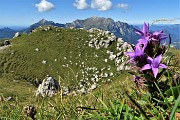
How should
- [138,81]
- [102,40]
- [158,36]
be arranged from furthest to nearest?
[102,40] → [138,81] → [158,36]

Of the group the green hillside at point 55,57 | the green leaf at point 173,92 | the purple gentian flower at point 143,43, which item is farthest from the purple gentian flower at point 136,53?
the green hillside at point 55,57

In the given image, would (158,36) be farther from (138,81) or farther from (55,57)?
(55,57)

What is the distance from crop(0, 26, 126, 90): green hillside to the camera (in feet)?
484

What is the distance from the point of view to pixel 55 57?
16075cm

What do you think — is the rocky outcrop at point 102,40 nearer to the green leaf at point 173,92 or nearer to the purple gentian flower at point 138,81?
the purple gentian flower at point 138,81

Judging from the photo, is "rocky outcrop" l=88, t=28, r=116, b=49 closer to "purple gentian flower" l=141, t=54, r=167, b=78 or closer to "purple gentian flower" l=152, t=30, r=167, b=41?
"purple gentian flower" l=152, t=30, r=167, b=41

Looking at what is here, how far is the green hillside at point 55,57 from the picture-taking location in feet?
484

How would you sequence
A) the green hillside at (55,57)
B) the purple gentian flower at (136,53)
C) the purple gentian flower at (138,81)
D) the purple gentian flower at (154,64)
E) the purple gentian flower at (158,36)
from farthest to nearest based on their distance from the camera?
the green hillside at (55,57), the purple gentian flower at (138,81), the purple gentian flower at (158,36), the purple gentian flower at (136,53), the purple gentian flower at (154,64)

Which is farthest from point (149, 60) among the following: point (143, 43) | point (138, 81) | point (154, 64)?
point (138, 81)

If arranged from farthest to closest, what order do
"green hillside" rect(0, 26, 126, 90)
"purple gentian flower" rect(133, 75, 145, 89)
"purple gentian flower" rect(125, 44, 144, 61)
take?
"green hillside" rect(0, 26, 126, 90), "purple gentian flower" rect(133, 75, 145, 89), "purple gentian flower" rect(125, 44, 144, 61)

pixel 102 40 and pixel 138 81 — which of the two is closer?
pixel 138 81

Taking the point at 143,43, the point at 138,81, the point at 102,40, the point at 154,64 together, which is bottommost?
the point at 102,40

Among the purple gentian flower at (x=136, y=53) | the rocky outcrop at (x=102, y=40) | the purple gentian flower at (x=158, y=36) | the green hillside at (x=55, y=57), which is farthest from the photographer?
→ the rocky outcrop at (x=102, y=40)

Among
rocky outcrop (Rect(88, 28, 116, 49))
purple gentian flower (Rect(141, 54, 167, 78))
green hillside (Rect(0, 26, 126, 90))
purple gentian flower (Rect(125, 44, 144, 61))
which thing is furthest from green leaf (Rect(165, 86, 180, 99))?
rocky outcrop (Rect(88, 28, 116, 49))
